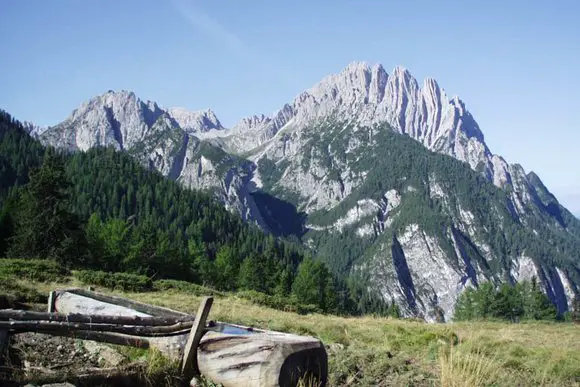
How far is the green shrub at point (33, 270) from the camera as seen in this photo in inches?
942

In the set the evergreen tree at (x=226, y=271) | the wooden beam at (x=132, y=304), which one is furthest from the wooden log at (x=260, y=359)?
the evergreen tree at (x=226, y=271)

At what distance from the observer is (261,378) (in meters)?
6.58

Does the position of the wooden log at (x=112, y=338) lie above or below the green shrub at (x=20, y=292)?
above

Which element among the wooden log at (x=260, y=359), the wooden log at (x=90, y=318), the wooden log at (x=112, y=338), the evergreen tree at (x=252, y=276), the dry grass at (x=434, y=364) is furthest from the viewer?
the evergreen tree at (x=252, y=276)

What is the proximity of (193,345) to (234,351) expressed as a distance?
81 cm

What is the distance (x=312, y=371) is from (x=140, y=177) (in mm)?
197912

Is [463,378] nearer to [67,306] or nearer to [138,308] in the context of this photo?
[138,308]

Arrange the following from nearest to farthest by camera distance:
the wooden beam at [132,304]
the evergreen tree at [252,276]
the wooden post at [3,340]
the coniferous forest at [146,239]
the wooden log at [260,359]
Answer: the wooden log at [260,359] → the wooden post at [3,340] → the wooden beam at [132,304] → the coniferous forest at [146,239] → the evergreen tree at [252,276]

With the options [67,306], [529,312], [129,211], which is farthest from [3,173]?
[67,306]

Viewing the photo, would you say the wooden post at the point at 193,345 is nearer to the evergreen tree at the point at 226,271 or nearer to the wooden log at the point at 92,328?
the wooden log at the point at 92,328

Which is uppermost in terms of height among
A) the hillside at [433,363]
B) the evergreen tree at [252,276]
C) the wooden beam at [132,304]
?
the wooden beam at [132,304]

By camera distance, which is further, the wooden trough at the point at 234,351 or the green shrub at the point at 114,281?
the green shrub at the point at 114,281

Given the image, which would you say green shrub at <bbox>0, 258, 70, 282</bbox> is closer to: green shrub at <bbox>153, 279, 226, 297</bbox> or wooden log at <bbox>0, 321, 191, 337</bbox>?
green shrub at <bbox>153, 279, 226, 297</bbox>

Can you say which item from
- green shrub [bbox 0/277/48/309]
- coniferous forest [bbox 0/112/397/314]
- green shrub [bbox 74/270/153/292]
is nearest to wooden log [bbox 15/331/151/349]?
green shrub [bbox 0/277/48/309]
